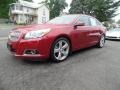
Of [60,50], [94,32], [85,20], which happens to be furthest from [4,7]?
[60,50]

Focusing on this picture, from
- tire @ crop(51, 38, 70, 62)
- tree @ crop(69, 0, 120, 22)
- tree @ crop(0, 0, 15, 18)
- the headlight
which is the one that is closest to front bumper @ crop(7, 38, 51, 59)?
the headlight

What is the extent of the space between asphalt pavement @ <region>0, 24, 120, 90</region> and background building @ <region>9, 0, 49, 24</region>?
154 feet

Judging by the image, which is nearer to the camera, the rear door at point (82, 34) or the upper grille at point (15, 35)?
the upper grille at point (15, 35)

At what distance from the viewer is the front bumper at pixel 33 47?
4.70m

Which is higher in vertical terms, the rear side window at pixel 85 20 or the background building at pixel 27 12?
the background building at pixel 27 12

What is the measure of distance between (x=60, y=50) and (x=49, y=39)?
2.06ft

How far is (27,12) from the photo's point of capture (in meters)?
55.1

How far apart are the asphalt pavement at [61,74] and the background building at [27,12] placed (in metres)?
46.9

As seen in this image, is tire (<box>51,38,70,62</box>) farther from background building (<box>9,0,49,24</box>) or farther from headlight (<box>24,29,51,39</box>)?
background building (<box>9,0,49,24</box>)

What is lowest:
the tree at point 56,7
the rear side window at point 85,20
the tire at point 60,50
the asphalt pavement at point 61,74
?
the asphalt pavement at point 61,74

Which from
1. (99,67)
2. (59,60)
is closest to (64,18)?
(59,60)

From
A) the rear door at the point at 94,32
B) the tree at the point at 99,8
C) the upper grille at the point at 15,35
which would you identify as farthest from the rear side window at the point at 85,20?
the tree at the point at 99,8

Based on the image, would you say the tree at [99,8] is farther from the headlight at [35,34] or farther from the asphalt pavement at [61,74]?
the headlight at [35,34]

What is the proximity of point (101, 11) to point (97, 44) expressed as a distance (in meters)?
27.9
